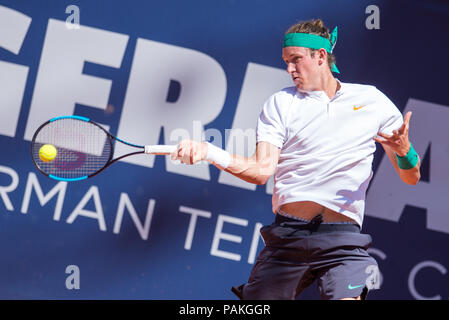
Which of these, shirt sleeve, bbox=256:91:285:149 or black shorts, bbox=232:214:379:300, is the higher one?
shirt sleeve, bbox=256:91:285:149

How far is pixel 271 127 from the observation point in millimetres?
2938

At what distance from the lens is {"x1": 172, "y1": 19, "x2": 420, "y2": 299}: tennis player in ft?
9.43

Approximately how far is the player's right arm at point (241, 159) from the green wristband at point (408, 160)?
59 cm

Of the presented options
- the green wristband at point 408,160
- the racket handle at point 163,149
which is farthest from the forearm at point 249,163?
the green wristband at point 408,160

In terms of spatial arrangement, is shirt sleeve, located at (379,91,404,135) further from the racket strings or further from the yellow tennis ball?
the yellow tennis ball

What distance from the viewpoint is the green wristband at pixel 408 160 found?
302 centimetres

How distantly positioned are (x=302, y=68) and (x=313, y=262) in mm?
882

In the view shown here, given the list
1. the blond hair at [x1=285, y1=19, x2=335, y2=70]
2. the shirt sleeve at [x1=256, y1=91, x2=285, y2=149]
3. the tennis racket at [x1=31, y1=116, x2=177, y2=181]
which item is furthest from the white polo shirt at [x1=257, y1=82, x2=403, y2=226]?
the tennis racket at [x1=31, y1=116, x2=177, y2=181]
